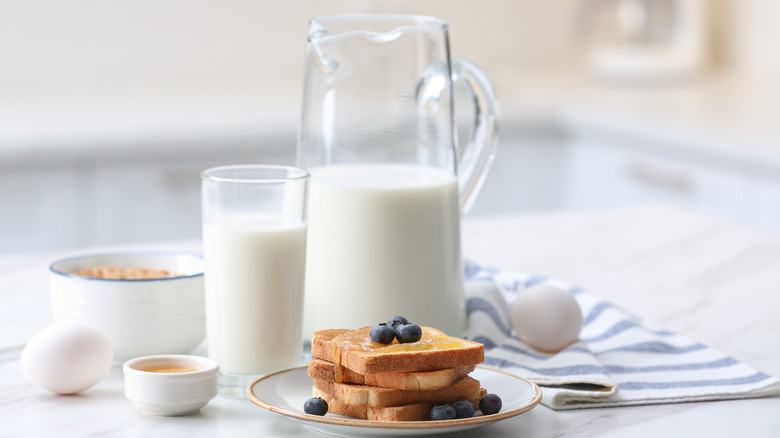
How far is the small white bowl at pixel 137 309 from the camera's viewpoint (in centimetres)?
81

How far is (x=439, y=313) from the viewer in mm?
843

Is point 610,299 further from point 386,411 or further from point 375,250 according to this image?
point 386,411

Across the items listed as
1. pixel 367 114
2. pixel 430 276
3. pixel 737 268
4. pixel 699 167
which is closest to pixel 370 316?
pixel 430 276

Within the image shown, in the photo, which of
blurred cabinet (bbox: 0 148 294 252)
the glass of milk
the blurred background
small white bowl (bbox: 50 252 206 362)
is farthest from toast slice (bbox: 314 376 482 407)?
blurred cabinet (bbox: 0 148 294 252)

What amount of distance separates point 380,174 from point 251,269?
0.17 m

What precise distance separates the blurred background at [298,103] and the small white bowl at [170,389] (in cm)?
144

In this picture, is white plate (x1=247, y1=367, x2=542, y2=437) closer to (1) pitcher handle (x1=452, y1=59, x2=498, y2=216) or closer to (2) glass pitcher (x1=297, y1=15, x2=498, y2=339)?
(2) glass pitcher (x1=297, y1=15, x2=498, y2=339)

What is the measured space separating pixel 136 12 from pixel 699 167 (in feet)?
5.10

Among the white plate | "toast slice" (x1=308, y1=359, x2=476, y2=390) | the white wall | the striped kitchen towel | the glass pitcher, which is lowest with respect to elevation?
the striped kitchen towel

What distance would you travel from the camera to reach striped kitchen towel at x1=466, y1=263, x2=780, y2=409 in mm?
753

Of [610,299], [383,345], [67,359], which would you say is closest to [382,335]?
[383,345]

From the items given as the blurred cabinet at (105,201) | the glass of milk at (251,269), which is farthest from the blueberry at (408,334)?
the blurred cabinet at (105,201)

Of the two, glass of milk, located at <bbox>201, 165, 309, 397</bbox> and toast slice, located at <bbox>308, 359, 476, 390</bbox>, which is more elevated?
glass of milk, located at <bbox>201, 165, 309, 397</bbox>

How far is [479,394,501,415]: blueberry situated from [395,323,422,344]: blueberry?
0.06 metres
